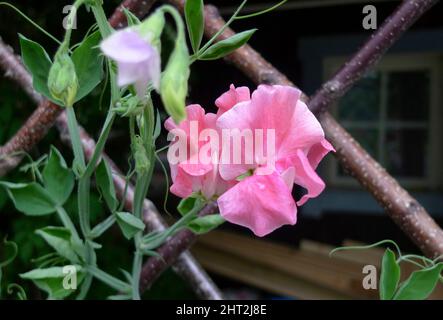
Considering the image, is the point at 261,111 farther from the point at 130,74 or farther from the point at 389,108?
the point at 389,108

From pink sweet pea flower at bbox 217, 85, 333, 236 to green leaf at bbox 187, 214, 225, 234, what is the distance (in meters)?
0.14

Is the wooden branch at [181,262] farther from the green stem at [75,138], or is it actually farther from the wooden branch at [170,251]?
the green stem at [75,138]

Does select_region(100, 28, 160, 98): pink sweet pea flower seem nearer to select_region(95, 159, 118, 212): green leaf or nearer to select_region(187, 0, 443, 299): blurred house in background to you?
select_region(95, 159, 118, 212): green leaf

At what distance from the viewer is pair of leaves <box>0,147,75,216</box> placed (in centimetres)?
62

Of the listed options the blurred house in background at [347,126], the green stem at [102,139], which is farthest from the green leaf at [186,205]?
the blurred house in background at [347,126]

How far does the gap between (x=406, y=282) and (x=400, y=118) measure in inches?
141

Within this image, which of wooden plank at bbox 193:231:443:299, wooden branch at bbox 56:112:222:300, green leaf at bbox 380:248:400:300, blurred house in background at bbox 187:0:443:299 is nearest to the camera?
green leaf at bbox 380:248:400:300

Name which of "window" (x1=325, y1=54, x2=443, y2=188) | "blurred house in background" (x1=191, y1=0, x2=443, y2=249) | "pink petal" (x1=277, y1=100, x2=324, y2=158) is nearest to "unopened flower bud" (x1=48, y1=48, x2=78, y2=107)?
"pink petal" (x1=277, y1=100, x2=324, y2=158)

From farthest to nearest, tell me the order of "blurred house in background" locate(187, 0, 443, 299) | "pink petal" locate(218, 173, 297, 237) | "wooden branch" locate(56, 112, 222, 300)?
"blurred house in background" locate(187, 0, 443, 299) → "wooden branch" locate(56, 112, 222, 300) → "pink petal" locate(218, 173, 297, 237)

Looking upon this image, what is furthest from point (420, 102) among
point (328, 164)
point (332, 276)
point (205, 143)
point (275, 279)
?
point (205, 143)

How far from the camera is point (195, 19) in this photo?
1.56 ft

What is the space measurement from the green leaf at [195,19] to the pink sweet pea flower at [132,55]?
0.14 metres

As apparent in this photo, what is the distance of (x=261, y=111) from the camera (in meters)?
0.44
